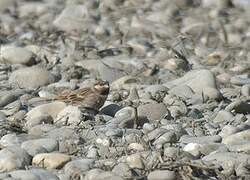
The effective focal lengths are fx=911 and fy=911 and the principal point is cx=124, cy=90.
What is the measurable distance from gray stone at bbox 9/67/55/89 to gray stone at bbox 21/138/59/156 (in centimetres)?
189

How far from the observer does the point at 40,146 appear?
18.8ft

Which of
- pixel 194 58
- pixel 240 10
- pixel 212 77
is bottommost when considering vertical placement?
pixel 240 10

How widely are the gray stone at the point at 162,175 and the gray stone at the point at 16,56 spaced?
3.58 m

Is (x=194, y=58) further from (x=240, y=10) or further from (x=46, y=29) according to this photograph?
(x=240, y=10)

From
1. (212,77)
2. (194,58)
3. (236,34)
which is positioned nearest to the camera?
(212,77)

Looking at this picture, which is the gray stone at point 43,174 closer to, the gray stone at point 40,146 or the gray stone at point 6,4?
the gray stone at point 40,146

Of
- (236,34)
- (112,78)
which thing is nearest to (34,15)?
(236,34)

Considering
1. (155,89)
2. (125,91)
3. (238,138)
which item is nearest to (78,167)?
(238,138)

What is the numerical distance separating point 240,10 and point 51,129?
763 cm

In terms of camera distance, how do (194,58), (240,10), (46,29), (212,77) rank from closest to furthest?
1. (212,77)
2. (194,58)
3. (46,29)
4. (240,10)

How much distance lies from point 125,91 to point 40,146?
1943 mm

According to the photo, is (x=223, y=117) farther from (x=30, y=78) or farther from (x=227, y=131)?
(x=30, y=78)

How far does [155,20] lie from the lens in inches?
466

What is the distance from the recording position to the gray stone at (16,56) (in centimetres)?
848
